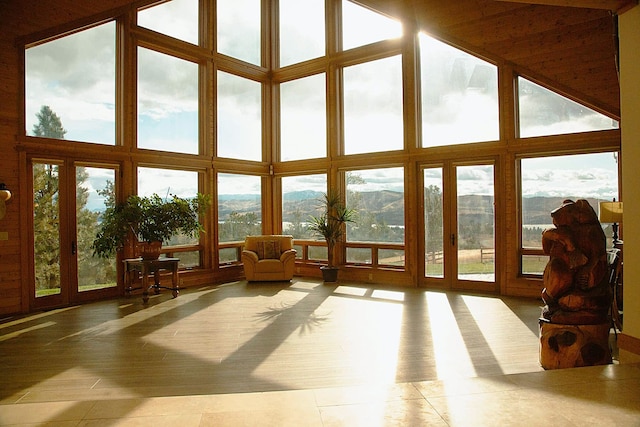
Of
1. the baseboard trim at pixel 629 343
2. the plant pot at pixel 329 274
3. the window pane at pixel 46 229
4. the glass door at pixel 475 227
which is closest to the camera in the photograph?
the baseboard trim at pixel 629 343

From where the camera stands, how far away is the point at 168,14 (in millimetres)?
8453

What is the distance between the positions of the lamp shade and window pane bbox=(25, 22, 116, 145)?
Answer: 23.2 ft

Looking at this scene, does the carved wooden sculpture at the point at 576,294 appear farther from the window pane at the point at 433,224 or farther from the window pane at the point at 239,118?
the window pane at the point at 239,118

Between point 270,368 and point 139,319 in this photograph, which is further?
point 139,319

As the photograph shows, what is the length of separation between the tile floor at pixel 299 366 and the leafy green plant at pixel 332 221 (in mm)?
1443

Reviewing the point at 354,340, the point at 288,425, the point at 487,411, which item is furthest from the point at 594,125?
the point at 288,425

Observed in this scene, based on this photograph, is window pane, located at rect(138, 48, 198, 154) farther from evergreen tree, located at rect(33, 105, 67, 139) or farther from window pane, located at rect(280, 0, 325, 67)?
window pane, located at rect(280, 0, 325, 67)

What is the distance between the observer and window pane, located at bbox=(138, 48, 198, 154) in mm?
8047

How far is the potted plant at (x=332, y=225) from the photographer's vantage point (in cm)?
881

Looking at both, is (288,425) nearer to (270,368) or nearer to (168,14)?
(270,368)

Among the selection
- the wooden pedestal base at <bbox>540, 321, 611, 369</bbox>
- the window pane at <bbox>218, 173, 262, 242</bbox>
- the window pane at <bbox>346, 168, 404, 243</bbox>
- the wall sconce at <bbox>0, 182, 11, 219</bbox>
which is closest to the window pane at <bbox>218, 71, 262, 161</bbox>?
the window pane at <bbox>218, 173, 262, 242</bbox>

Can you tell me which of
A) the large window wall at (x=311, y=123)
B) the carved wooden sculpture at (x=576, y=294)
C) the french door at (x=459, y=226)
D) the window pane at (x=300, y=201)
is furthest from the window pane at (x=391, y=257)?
the carved wooden sculpture at (x=576, y=294)

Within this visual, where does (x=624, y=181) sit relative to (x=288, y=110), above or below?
below

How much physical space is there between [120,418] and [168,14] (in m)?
7.85
